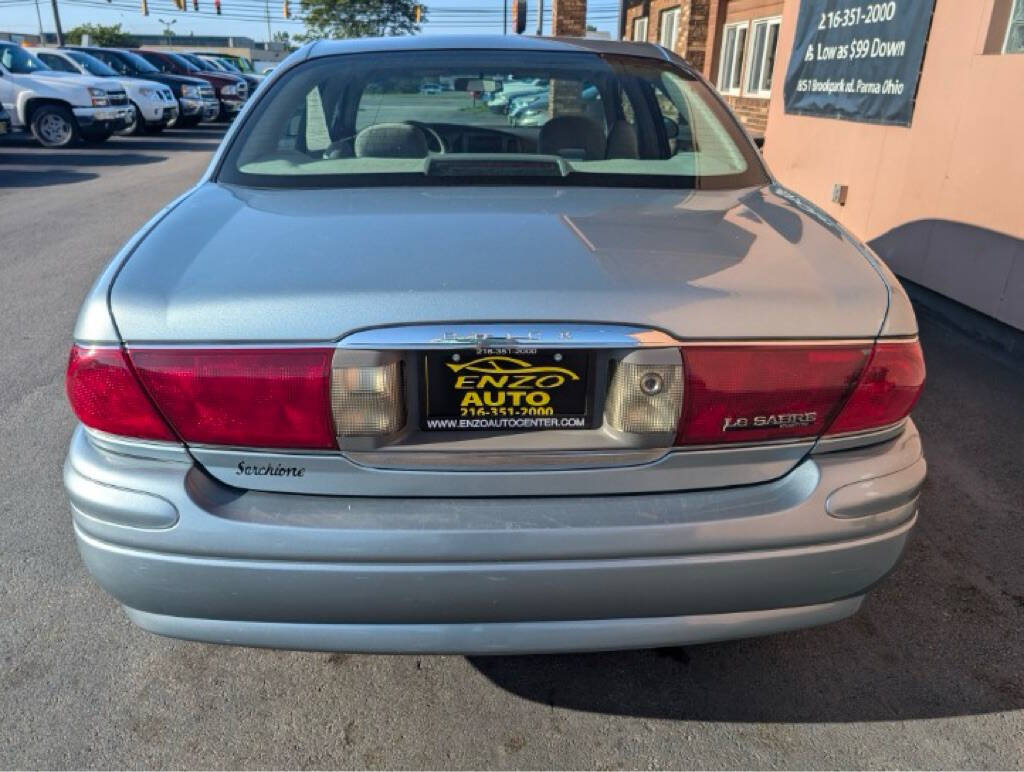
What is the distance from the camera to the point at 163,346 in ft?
5.54

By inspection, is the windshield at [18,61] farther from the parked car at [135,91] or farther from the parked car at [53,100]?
the parked car at [135,91]

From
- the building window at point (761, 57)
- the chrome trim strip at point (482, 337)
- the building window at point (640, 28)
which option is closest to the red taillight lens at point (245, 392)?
the chrome trim strip at point (482, 337)

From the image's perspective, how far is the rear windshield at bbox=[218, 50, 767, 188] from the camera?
103 inches

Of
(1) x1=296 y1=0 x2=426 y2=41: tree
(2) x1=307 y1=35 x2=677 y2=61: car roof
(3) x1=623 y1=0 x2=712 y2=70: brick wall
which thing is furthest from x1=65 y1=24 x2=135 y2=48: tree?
(2) x1=307 y1=35 x2=677 y2=61: car roof

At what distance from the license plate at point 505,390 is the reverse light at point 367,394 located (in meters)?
0.06

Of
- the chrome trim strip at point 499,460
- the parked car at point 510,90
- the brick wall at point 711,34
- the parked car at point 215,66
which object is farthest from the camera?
the parked car at point 215,66

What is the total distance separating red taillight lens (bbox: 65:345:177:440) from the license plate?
1.89 feet

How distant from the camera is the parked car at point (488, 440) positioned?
1.68 metres

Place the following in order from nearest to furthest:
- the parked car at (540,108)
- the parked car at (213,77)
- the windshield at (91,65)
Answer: the parked car at (540,108) < the windshield at (91,65) < the parked car at (213,77)

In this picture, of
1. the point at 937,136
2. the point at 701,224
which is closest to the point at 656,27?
the point at 937,136

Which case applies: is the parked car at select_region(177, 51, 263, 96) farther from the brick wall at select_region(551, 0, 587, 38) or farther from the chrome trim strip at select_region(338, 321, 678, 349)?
the chrome trim strip at select_region(338, 321, 678, 349)

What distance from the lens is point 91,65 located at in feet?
55.2

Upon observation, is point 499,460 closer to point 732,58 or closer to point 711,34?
point 732,58

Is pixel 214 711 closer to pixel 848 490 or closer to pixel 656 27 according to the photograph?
pixel 848 490
